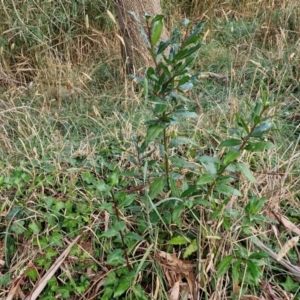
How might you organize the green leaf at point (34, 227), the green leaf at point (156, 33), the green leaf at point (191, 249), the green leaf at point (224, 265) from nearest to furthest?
the green leaf at point (156, 33)
the green leaf at point (224, 265)
the green leaf at point (191, 249)
the green leaf at point (34, 227)

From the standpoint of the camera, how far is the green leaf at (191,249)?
1536mm

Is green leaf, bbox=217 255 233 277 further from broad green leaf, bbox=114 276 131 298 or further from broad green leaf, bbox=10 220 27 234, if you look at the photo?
broad green leaf, bbox=10 220 27 234

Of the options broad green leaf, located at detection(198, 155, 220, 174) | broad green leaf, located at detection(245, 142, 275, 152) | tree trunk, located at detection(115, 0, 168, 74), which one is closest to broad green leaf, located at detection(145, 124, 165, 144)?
broad green leaf, located at detection(198, 155, 220, 174)

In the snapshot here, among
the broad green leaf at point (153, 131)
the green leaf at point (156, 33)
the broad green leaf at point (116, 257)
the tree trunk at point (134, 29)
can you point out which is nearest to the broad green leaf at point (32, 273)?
the broad green leaf at point (116, 257)

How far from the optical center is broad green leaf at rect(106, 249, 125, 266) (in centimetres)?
146

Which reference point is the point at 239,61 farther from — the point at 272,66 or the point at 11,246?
the point at 11,246

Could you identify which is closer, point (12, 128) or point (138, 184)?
point (138, 184)

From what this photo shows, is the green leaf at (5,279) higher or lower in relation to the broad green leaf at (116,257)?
lower

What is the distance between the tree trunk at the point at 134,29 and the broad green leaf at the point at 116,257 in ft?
4.76

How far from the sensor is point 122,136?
2.13m

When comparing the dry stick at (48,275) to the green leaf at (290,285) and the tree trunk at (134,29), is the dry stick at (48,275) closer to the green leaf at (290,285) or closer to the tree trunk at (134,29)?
the green leaf at (290,285)

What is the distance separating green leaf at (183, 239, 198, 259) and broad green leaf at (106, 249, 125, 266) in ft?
0.73

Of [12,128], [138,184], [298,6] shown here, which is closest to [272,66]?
[298,6]

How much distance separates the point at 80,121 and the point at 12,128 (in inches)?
14.5
